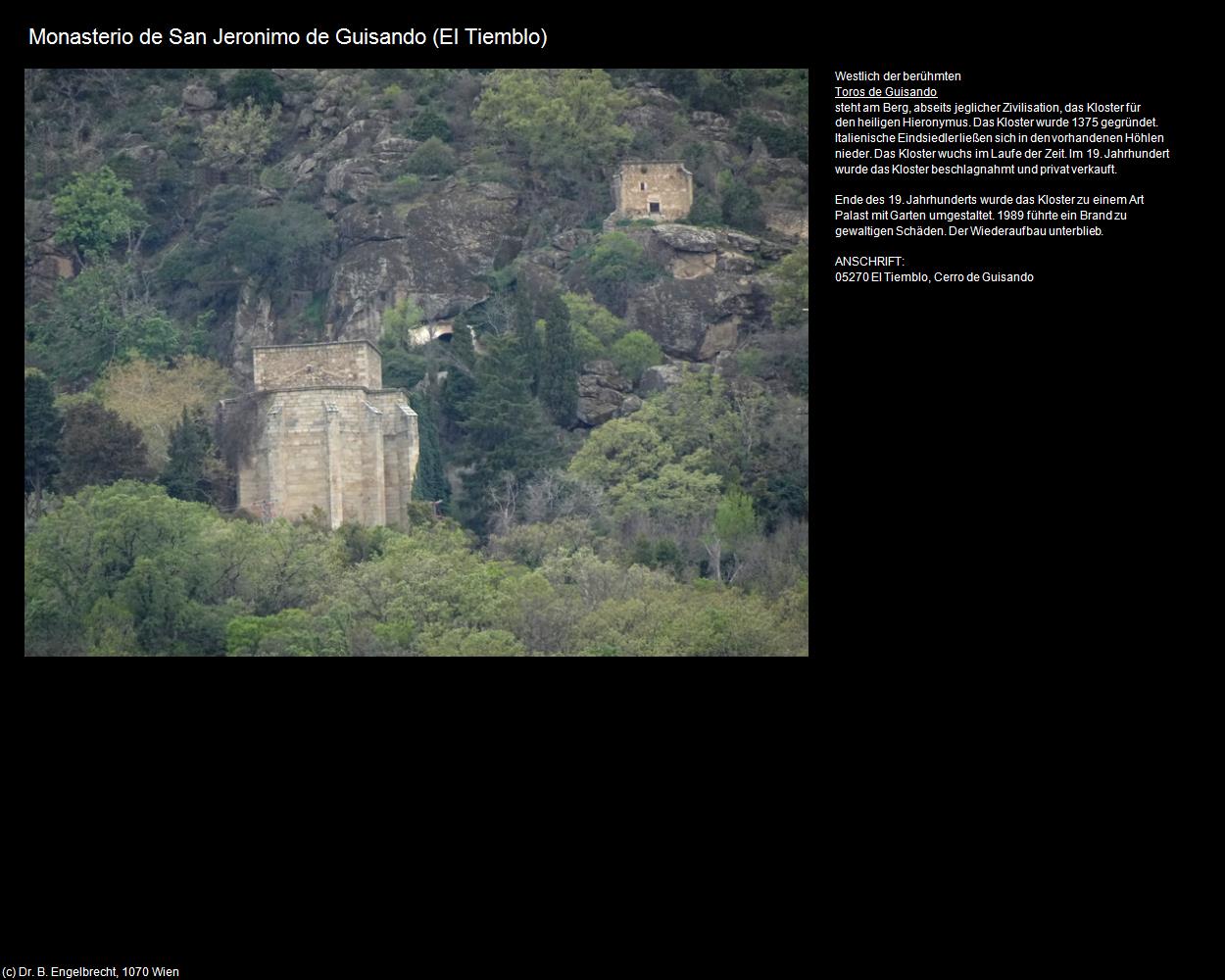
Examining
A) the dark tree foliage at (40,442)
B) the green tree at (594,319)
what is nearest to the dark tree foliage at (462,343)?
the green tree at (594,319)

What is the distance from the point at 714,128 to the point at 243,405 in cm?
2178

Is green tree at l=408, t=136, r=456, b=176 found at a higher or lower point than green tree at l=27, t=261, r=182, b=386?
higher

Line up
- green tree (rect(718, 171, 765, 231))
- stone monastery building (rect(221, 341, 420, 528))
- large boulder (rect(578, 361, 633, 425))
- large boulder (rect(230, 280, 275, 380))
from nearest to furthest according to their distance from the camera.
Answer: stone monastery building (rect(221, 341, 420, 528)) < large boulder (rect(578, 361, 633, 425)) < large boulder (rect(230, 280, 275, 380)) < green tree (rect(718, 171, 765, 231))

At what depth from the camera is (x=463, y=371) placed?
49.4m

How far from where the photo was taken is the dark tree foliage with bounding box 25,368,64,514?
143 feet

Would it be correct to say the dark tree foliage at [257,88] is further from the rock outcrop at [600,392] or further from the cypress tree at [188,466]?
the cypress tree at [188,466]

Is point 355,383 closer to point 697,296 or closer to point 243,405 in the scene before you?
point 243,405

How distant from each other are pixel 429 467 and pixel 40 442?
7323 millimetres

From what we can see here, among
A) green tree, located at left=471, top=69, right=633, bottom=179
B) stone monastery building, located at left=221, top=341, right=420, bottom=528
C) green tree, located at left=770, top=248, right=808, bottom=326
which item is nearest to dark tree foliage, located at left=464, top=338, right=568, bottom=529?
stone monastery building, located at left=221, top=341, right=420, bottom=528

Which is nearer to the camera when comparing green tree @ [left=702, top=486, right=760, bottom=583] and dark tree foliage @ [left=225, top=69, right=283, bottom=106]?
green tree @ [left=702, top=486, right=760, bottom=583]

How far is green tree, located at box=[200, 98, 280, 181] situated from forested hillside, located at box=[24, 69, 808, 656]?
0.08 metres

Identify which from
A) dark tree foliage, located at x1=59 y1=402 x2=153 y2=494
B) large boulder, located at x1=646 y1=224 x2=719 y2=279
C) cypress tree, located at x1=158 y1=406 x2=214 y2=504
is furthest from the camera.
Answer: large boulder, located at x1=646 y1=224 x2=719 y2=279

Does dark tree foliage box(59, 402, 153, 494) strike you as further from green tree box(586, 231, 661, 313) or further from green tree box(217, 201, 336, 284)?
green tree box(586, 231, 661, 313)

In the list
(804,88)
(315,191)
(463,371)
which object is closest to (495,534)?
(463,371)
